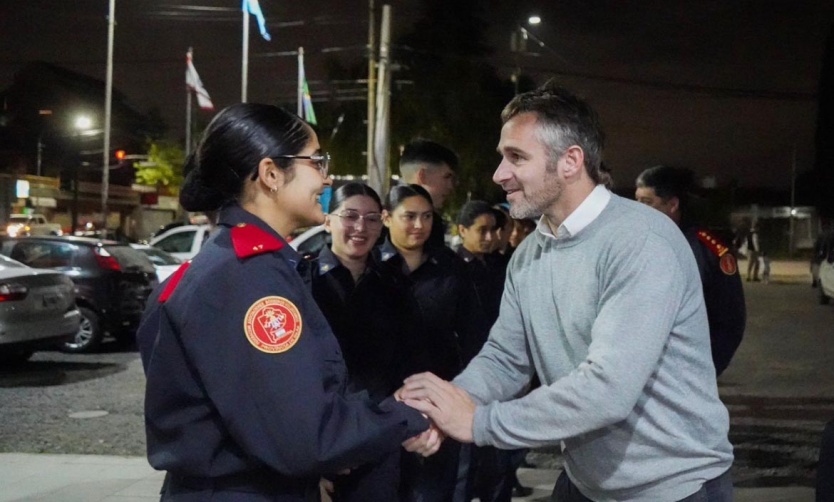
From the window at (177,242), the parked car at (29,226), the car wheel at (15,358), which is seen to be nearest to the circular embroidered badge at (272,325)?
the car wheel at (15,358)

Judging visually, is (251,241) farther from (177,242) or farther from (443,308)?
(177,242)

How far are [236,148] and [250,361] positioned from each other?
56cm

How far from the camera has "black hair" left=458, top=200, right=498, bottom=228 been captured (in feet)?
20.7

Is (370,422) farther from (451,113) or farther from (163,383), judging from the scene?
(451,113)

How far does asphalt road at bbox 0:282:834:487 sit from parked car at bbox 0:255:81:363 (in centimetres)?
48

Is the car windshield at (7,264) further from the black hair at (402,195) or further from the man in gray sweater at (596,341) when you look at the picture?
the man in gray sweater at (596,341)

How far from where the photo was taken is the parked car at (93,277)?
42.4ft

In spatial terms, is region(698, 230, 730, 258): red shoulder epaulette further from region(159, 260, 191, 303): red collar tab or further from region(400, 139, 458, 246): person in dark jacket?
region(159, 260, 191, 303): red collar tab

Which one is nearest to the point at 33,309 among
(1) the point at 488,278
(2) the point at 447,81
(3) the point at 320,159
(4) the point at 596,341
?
(1) the point at 488,278

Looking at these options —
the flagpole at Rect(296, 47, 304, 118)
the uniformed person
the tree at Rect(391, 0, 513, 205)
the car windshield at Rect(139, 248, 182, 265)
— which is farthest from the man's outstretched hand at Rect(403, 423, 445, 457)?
the tree at Rect(391, 0, 513, 205)

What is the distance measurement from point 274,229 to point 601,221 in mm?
857

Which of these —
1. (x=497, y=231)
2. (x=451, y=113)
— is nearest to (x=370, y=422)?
(x=497, y=231)

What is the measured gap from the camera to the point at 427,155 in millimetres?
5727

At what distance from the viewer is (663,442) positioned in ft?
7.57
